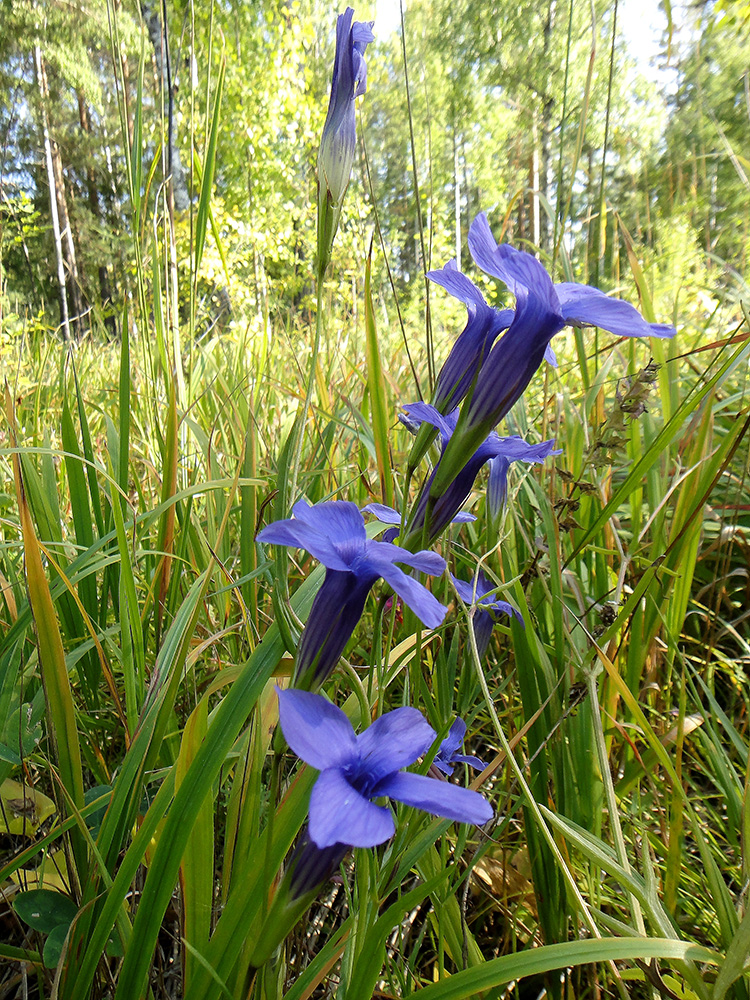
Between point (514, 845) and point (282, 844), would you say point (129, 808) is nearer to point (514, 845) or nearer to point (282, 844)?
point (282, 844)

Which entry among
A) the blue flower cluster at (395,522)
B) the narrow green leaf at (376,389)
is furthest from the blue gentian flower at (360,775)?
the narrow green leaf at (376,389)

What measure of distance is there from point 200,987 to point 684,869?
0.71 meters

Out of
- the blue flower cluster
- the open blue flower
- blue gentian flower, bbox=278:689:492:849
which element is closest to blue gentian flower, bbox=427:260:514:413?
the blue flower cluster

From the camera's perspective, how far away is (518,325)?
46 cm

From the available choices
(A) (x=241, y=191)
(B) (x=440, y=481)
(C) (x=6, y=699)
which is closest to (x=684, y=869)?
(B) (x=440, y=481)

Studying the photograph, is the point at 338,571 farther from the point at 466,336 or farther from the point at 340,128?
the point at 340,128

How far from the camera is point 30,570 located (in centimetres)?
57

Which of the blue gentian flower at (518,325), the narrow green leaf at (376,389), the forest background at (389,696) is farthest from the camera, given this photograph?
the narrow green leaf at (376,389)

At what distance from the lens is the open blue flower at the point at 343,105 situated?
47 cm

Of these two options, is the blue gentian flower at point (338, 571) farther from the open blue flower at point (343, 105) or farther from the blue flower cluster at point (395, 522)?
the open blue flower at point (343, 105)

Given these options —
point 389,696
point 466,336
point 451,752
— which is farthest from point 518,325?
point 389,696

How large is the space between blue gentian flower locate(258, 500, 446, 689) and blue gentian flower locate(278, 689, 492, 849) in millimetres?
61

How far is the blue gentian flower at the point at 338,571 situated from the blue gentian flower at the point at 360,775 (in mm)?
61

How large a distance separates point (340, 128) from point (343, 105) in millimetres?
16
